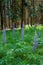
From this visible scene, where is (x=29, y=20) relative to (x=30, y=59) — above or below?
below

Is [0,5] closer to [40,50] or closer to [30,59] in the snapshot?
[40,50]

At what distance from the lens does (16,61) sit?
7.17 metres

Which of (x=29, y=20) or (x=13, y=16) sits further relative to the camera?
(x=29, y=20)

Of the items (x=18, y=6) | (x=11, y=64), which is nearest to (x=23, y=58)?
(x=11, y=64)

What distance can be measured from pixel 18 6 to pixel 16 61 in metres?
19.8

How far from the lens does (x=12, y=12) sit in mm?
24234

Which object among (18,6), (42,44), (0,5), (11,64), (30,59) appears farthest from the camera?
(18,6)

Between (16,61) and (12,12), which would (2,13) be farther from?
(16,61)

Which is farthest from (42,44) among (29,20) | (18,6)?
(29,20)

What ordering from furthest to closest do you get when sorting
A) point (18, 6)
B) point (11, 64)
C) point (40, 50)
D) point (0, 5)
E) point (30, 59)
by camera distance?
1. point (18, 6)
2. point (0, 5)
3. point (40, 50)
4. point (30, 59)
5. point (11, 64)

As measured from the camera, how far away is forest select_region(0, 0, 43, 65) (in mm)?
7547

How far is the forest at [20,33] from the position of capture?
7.55m

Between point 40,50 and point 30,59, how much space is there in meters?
2.21

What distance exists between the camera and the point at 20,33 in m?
17.5
